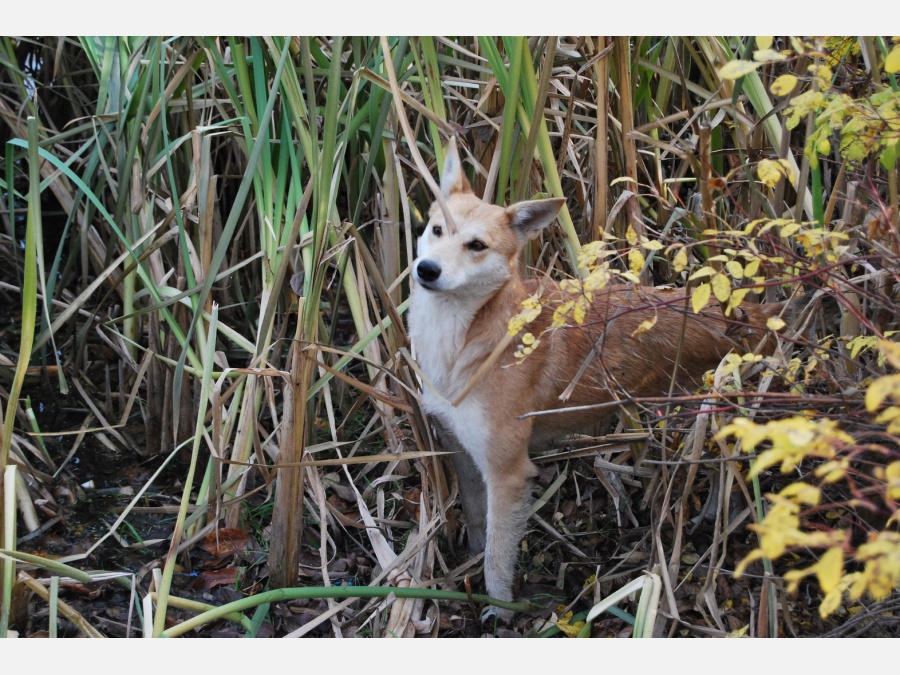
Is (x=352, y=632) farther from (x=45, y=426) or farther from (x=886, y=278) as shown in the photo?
(x=886, y=278)

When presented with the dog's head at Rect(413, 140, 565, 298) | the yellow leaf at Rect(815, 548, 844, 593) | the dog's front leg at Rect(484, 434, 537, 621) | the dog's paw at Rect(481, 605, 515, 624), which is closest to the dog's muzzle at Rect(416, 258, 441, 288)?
the dog's head at Rect(413, 140, 565, 298)

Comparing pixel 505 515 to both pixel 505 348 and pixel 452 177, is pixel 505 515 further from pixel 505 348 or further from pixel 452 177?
pixel 452 177

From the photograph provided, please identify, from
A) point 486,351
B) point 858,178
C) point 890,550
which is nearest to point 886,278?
point 858,178

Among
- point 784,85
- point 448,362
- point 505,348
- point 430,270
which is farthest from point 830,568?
point 448,362

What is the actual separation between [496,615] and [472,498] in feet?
1.58

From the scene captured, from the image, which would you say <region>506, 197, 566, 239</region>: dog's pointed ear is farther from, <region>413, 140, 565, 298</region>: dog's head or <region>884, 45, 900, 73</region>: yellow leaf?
<region>884, 45, 900, 73</region>: yellow leaf

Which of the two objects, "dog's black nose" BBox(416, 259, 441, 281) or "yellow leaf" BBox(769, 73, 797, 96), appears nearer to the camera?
"yellow leaf" BBox(769, 73, 797, 96)

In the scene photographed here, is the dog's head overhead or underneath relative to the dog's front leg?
overhead

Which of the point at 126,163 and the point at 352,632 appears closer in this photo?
the point at 352,632

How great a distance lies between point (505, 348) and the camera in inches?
128

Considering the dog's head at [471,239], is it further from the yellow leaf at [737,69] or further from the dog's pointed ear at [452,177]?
the yellow leaf at [737,69]

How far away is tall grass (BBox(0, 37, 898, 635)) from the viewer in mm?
2957

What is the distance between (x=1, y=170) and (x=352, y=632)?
10.7ft

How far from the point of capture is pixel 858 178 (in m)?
2.68
